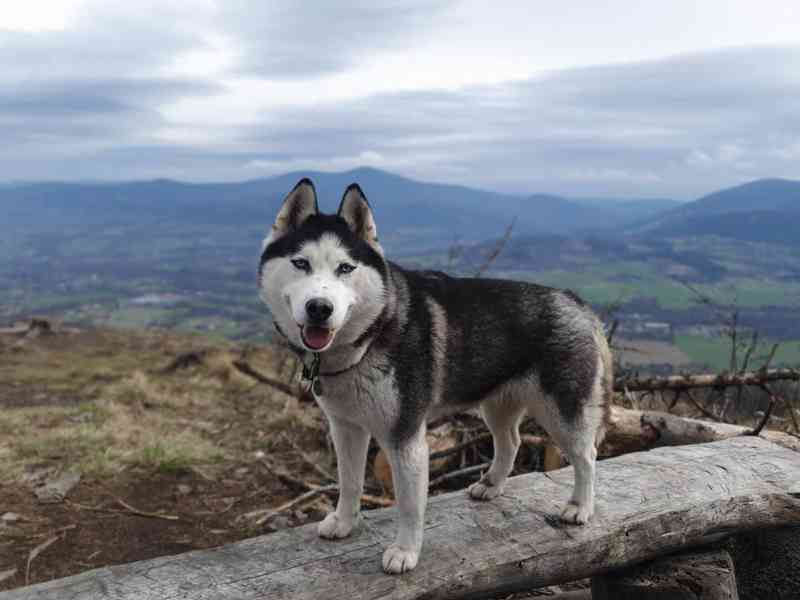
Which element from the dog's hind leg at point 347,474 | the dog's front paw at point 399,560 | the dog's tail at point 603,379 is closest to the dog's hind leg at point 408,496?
the dog's front paw at point 399,560

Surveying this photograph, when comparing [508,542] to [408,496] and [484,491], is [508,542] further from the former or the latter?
A: [408,496]

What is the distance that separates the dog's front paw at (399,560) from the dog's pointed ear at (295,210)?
2.18 meters

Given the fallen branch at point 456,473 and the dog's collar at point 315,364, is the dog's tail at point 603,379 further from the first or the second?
the fallen branch at point 456,473

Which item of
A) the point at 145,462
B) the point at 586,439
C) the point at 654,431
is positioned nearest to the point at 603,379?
the point at 586,439

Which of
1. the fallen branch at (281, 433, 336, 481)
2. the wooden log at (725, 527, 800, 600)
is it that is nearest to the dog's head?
the wooden log at (725, 527, 800, 600)

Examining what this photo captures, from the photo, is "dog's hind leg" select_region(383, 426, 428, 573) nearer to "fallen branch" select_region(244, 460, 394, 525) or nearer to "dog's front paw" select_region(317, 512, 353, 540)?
"dog's front paw" select_region(317, 512, 353, 540)

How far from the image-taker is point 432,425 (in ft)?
27.9

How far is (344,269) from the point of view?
155 inches

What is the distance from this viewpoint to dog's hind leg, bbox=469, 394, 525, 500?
17.7ft

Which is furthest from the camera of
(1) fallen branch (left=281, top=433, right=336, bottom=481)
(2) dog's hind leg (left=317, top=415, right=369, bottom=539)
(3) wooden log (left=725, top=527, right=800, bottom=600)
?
(1) fallen branch (left=281, top=433, right=336, bottom=481)

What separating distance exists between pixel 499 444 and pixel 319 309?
2520mm

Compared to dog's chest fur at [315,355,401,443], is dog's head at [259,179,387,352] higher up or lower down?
higher up

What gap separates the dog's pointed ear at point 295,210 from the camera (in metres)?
4.19

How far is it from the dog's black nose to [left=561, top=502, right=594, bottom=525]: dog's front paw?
8.57ft
